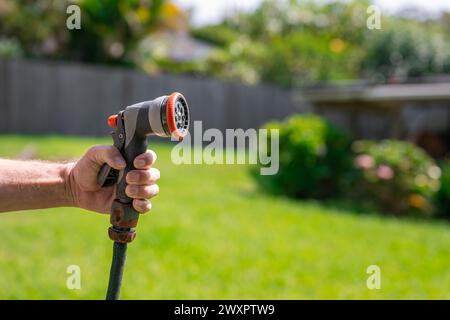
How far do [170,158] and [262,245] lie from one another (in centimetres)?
553

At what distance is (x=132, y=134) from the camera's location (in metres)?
1.83

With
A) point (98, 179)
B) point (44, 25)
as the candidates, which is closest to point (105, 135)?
point (44, 25)

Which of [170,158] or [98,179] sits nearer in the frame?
[98,179]

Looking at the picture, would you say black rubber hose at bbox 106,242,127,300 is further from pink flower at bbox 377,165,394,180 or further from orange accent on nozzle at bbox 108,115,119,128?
pink flower at bbox 377,165,394,180

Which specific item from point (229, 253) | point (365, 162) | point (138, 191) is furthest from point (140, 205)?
point (365, 162)

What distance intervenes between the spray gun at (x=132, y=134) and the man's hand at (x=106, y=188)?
0.02m

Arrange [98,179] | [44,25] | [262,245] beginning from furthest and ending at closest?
1. [44,25]
2. [262,245]
3. [98,179]

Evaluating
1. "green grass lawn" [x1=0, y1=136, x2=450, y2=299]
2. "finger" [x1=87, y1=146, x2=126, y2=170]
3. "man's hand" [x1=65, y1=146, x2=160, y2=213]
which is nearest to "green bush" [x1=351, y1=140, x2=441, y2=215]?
"green grass lawn" [x1=0, y1=136, x2=450, y2=299]

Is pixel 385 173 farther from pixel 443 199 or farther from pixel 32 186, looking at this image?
pixel 32 186

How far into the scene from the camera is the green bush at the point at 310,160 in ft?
31.8

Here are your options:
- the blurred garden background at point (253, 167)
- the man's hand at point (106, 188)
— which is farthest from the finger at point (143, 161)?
the blurred garden background at point (253, 167)

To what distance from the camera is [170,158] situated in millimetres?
11219

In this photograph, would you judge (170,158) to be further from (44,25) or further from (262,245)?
(44,25)

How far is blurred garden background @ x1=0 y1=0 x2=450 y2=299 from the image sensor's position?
16.5 ft
